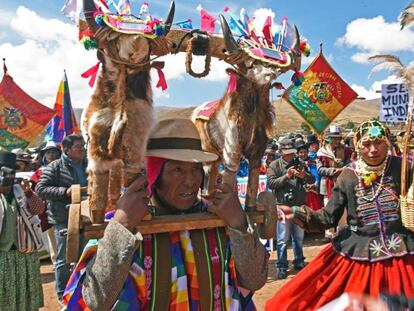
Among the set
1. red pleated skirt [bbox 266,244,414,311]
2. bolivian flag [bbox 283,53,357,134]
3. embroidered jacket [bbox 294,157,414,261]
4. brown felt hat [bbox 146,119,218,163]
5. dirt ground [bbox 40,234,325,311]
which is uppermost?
bolivian flag [bbox 283,53,357,134]

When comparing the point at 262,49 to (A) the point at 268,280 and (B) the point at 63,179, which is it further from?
(A) the point at 268,280

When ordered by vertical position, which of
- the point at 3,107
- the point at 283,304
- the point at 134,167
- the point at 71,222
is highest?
Result: the point at 3,107

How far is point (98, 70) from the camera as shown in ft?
5.97

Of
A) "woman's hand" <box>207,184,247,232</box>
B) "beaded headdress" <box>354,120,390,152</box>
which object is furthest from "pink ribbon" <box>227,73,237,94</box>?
"beaded headdress" <box>354,120,390,152</box>

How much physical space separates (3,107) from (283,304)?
843 cm

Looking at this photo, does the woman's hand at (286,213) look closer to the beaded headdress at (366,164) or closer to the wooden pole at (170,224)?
the beaded headdress at (366,164)

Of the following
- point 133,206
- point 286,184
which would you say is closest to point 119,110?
point 133,206

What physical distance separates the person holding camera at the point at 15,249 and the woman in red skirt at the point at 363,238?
8.35ft

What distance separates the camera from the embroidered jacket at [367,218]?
3.32 m

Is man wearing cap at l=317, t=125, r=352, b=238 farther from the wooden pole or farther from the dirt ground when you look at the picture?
the wooden pole

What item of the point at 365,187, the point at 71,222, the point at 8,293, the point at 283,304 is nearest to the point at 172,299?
the point at 71,222

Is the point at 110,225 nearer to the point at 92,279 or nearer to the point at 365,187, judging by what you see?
the point at 92,279

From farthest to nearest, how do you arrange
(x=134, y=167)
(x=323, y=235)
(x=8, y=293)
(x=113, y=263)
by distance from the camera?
(x=323, y=235) → (x=8, y=293) → (x=134, y=167) → (x=113, y=263)

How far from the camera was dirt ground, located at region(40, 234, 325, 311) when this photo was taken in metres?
5.40
